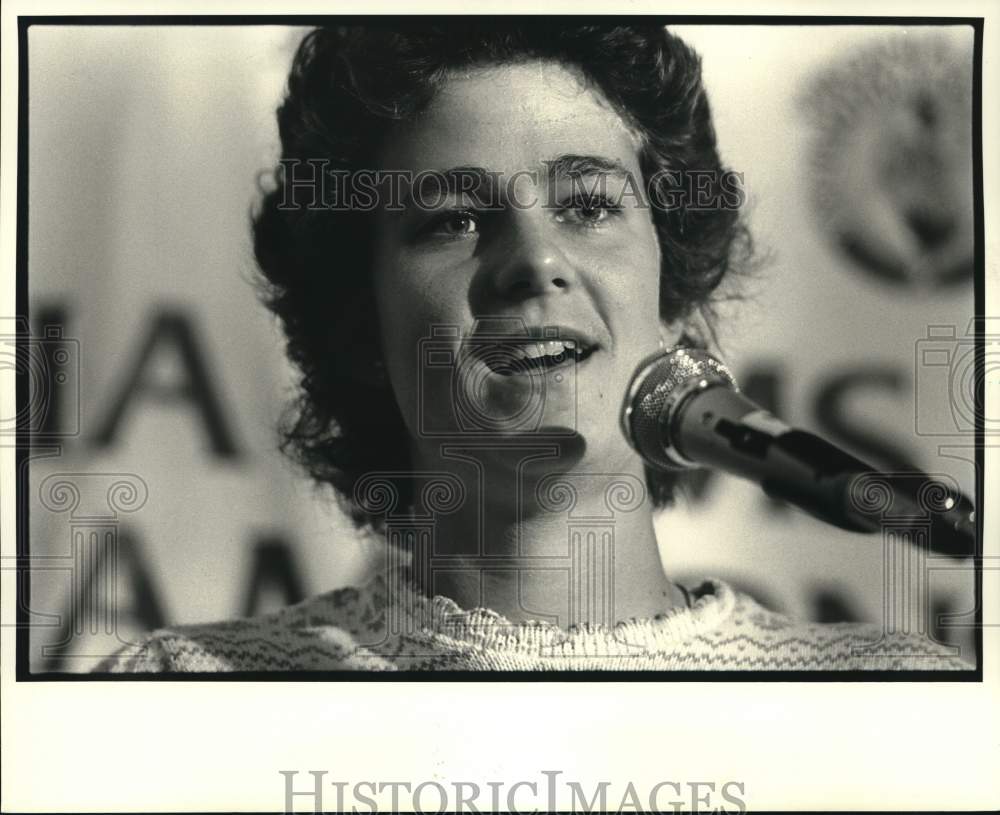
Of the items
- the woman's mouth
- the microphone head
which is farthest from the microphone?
the woman's mouth

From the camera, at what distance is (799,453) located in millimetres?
1617

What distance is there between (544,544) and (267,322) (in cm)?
70

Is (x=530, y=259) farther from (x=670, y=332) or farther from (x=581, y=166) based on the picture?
(x=670, y=332)

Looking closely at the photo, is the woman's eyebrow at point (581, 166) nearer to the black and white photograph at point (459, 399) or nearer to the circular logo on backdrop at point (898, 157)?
the black and white photograph at point (459, 399)

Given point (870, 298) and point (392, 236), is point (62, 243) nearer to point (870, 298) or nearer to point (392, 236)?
point (392, 236)

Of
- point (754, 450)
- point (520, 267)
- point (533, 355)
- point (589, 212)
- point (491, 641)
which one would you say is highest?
point (589, 212)

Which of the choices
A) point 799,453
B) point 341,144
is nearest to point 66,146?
point 341,144

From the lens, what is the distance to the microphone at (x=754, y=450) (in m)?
1.59

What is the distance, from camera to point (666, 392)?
73.5 inches

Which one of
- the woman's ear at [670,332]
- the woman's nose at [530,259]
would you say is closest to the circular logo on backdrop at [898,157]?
the woman's ear at [670,332]

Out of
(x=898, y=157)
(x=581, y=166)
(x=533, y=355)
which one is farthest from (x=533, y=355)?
(x=898, y=157)

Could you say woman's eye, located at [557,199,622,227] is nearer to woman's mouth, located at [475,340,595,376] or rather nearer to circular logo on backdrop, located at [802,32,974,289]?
woman's mouth, located at [475,340,595,376]

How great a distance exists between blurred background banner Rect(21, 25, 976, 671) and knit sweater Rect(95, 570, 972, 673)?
42 millimetres

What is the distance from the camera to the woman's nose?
2.31 m
